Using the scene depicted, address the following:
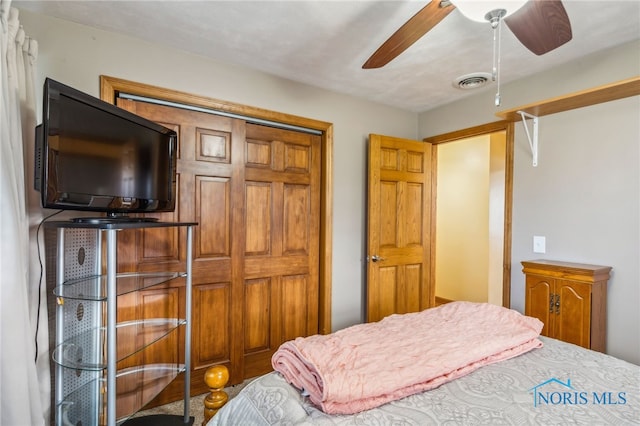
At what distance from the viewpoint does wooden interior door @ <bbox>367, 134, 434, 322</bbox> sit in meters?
3.05

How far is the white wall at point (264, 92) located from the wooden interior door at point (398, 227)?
0.19 m

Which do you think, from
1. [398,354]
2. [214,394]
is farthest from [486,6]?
[214,394]

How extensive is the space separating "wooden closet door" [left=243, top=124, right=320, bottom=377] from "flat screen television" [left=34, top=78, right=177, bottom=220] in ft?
2.46

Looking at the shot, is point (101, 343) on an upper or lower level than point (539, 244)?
lower

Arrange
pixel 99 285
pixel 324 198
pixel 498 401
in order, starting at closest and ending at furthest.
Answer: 1. pixel 498 401
2. pixel 99 285
3. pixel 324 198

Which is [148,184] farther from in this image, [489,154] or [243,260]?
[489,154]

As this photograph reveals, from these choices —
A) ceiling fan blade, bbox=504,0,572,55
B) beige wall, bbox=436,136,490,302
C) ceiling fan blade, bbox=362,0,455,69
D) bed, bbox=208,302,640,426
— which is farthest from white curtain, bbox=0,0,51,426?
beige wall, bbox=436,136,490,302

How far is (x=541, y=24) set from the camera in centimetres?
140

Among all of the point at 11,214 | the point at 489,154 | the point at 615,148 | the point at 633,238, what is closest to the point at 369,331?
the point at 11,214

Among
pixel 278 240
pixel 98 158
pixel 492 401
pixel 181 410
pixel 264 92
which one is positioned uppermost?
pixel 264 92

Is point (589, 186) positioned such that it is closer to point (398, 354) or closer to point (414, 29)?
point (414, 29)

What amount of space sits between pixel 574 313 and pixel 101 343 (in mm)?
2840

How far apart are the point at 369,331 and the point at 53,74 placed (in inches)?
89.4

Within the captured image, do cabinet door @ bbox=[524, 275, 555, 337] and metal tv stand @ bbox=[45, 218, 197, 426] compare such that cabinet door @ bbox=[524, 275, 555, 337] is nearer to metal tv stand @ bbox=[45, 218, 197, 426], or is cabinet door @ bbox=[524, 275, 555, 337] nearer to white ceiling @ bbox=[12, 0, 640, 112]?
white ceiling @ bbox=[12, 0, 640, 112]
